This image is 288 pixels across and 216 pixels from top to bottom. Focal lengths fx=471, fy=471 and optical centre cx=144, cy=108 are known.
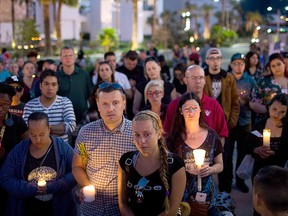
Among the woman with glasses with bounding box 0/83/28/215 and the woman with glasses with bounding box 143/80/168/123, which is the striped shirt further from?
the woman with glasses with bounding box 143/80/168/123

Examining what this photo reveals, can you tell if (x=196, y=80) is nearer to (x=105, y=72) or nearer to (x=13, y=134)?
(x=13, y=134)

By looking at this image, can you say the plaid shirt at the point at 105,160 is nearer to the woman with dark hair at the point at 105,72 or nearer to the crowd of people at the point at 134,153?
the crowd of people at the point at 134,153

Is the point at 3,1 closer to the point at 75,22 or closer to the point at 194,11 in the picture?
the point at 75,22

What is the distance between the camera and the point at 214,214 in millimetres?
3959

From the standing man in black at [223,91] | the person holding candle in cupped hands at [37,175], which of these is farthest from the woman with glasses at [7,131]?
the standing man in black at [223,91]

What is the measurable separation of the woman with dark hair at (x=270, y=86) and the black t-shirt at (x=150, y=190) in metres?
3.54

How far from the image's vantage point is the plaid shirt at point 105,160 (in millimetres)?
3707

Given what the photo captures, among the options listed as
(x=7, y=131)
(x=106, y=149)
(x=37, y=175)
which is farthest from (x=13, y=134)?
(x=106, y=149)

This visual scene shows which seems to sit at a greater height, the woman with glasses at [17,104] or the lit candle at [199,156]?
the woman with glasses at [17,104]

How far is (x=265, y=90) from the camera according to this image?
6648 millimetres

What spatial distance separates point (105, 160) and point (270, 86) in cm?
367

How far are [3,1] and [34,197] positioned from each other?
1883 inches

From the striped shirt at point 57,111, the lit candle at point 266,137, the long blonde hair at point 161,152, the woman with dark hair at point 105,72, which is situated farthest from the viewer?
the woman with dark hair at point 105,72

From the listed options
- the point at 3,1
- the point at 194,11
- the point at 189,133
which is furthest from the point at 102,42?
the point at 189,133
